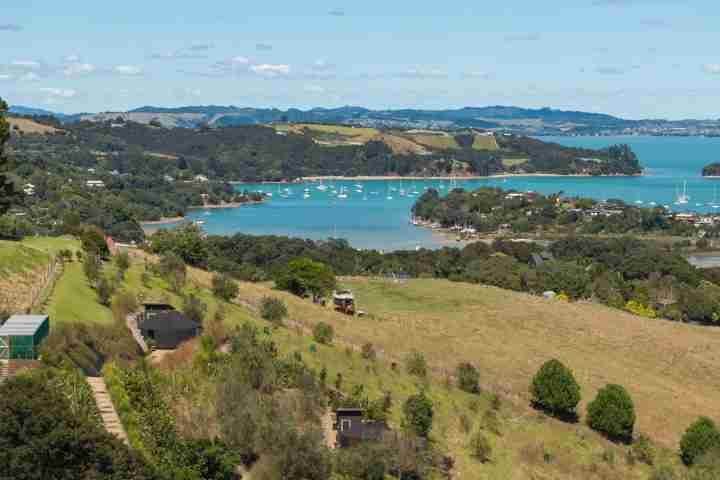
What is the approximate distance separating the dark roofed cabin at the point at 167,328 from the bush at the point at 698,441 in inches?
461

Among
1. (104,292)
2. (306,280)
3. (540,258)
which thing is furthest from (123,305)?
(540,258)

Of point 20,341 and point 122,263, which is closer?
point 20,341

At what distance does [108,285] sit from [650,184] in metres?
142

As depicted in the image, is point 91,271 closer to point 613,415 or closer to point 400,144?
point 613,415

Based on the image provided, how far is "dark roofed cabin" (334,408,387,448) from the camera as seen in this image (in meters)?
18.2

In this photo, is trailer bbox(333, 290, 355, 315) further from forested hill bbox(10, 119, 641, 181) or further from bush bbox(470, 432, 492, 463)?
forested hill bbox(10, 119, 641, 181)

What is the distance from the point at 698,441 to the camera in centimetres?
2228

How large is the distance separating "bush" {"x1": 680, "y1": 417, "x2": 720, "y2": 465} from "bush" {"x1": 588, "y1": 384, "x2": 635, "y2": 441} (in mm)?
1422

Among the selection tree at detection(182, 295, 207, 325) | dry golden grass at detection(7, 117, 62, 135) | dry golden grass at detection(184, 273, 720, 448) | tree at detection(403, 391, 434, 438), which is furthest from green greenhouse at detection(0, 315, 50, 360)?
dry golden grass at detection(7, 117, 62, 135)

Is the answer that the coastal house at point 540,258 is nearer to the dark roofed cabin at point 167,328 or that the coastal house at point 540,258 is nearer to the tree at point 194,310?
the tree at point 194,310

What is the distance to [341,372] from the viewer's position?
23.5m


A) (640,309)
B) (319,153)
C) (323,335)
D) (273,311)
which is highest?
(273,311)

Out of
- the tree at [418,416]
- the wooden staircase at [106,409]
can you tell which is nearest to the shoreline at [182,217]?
the tree at [418,416]

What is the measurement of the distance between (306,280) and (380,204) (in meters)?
86.1
